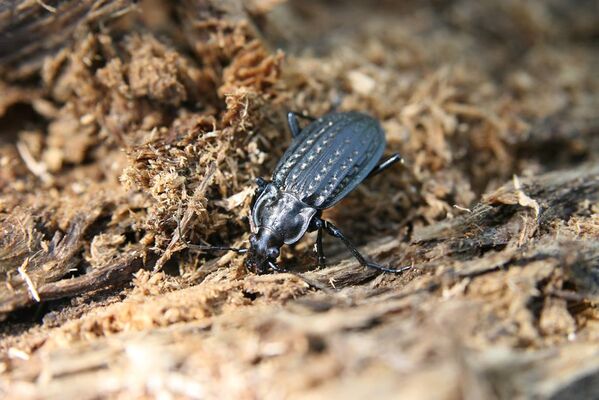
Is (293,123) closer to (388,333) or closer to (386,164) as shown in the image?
(386,164)

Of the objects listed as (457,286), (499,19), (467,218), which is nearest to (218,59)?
(467,218)

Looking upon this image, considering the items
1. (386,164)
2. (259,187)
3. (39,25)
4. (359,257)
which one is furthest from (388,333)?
(39,25)


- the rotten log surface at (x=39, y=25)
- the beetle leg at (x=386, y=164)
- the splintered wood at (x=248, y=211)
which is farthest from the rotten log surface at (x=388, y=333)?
the rotten log surface at (x=39, y=25)

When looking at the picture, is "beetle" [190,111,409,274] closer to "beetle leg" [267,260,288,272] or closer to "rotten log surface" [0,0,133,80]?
"beetle leg" [267,260,288,272]

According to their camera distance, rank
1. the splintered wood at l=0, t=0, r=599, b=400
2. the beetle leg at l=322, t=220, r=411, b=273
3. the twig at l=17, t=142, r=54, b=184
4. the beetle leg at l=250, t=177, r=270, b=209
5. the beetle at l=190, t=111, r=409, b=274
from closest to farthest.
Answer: the splintered wood at l=0, t=0, r=599, b=400, the beetle leg at l=322, t=220, r=411, b=273, the beetle at l=190, t=111, r=409, b=274, the beetle leg at l=250, t=177, r=270, b=209, the twig at l=17, t=142, r=54, b=184

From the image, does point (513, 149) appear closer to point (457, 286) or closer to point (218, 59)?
point (457, 286)

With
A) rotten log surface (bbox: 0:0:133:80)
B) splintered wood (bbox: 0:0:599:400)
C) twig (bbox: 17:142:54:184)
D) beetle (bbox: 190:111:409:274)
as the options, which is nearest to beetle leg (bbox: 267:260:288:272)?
beetle (bbox: 190:111:409:274)

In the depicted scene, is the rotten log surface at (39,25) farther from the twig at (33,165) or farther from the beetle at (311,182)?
the beetle at (311,182)
